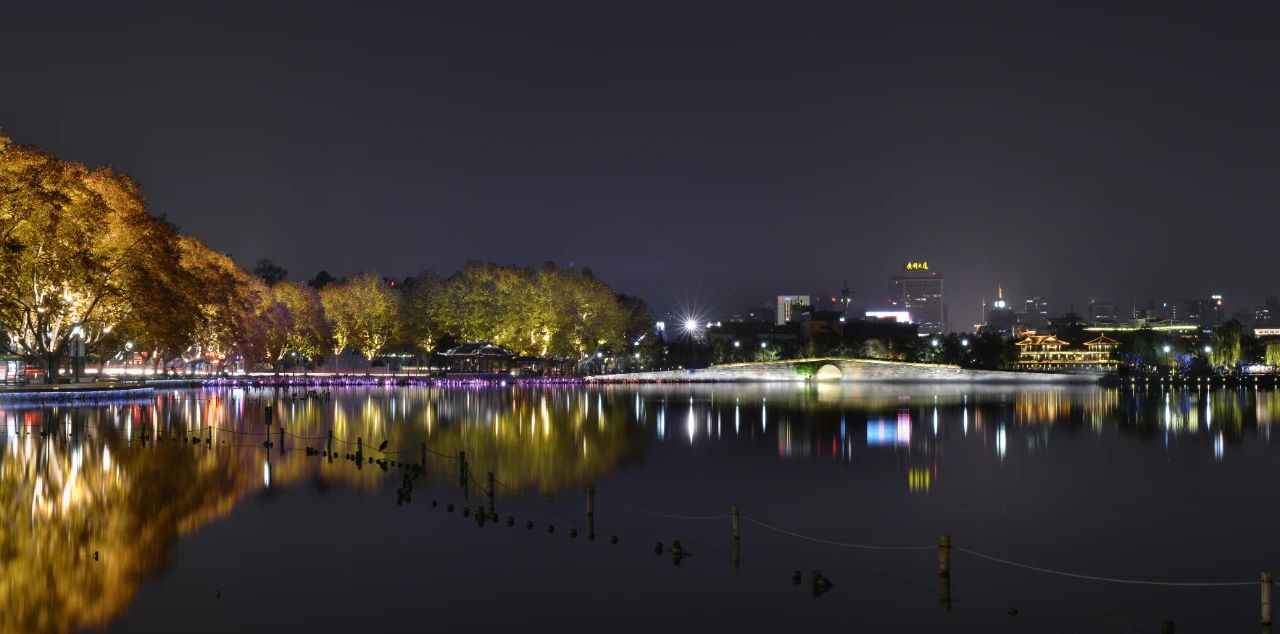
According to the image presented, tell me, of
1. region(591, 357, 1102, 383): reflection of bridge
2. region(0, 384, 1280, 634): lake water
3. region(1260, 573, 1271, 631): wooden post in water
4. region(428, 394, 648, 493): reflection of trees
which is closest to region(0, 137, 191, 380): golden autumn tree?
region(0, 384, 1280, 634): lake water

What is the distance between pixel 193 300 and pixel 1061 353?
155 meters

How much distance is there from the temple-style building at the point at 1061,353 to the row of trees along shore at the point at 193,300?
271ft

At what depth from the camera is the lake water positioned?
16.3m

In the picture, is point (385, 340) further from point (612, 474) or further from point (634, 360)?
point (612, 474)

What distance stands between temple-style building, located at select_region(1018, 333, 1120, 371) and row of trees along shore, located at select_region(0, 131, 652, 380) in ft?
271

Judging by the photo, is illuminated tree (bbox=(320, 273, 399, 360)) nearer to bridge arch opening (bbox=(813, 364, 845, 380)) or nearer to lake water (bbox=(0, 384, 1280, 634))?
bridge arch opening (bbox=(813, 364, 845, 380))

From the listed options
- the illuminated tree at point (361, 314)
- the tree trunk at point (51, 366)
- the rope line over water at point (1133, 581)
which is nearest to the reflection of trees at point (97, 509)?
the rope line over water at point (1133, 581)

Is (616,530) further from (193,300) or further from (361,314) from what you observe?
(361,314)

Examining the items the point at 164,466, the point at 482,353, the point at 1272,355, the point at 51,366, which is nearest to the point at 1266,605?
the point at 164,466

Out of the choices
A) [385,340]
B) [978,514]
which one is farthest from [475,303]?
[978,514]

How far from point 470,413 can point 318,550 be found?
119ft

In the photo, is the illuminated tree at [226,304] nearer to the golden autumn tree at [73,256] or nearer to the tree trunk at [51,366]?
the golden autumn tree at [73,256]

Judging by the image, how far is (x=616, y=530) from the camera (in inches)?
887

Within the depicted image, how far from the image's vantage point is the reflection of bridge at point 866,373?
130125 mm
